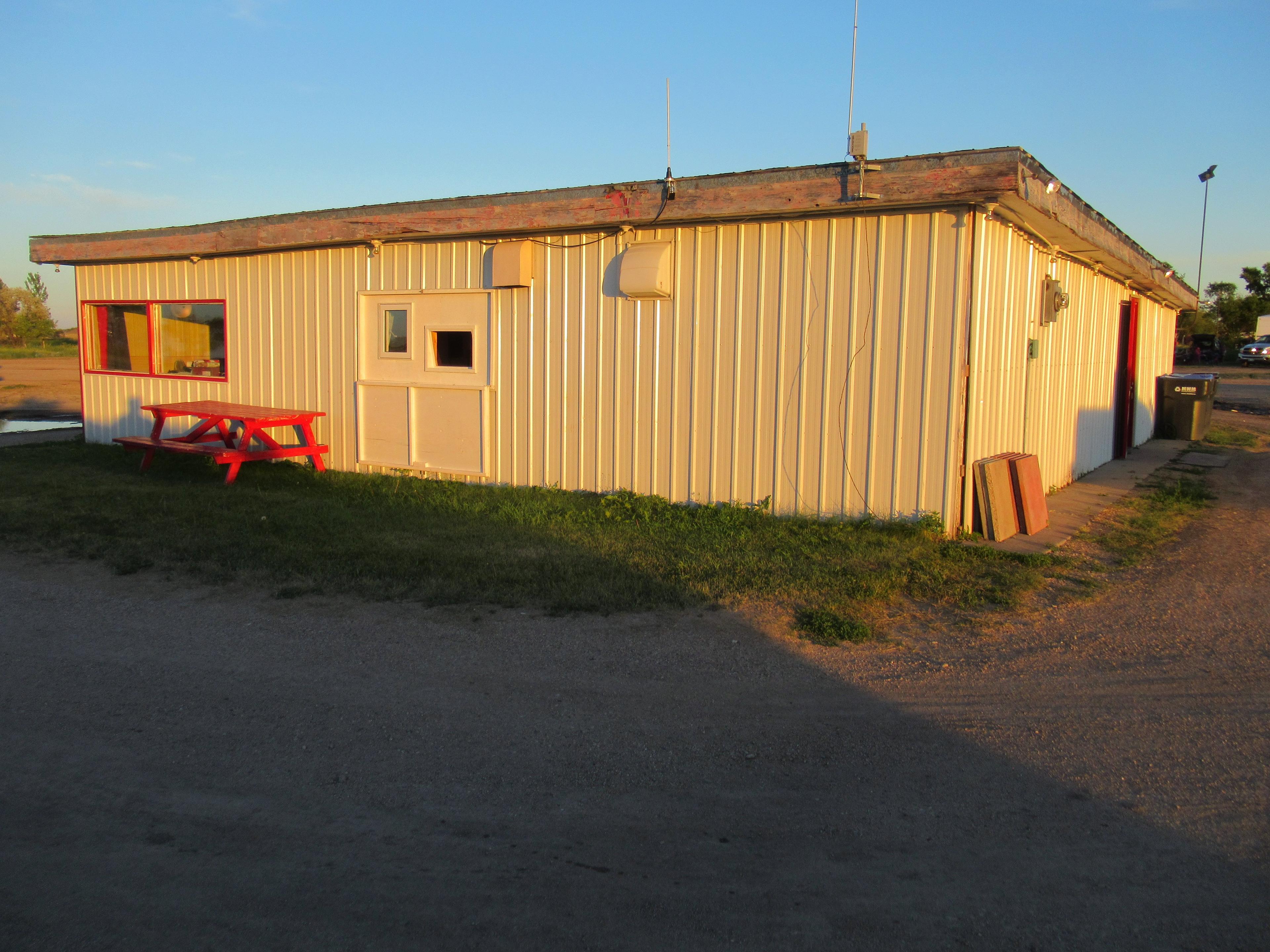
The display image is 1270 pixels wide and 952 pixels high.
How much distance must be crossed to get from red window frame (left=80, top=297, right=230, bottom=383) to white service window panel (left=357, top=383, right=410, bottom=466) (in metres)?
2.59

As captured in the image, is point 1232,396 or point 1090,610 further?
point 1232,396

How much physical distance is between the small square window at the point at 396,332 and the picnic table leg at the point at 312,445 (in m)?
1.32

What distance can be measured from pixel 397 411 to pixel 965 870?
883 centimetres

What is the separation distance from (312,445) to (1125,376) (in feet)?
40.0

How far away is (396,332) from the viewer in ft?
35.2

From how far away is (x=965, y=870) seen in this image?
302 centimetres

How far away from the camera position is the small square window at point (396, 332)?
10586 millimetres

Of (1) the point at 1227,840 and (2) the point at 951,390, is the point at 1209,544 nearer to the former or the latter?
(2) the point at 951,390

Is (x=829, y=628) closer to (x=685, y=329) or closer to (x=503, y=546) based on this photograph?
(x=503, y=546)

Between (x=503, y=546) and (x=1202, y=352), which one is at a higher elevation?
(x=1202, y=352)

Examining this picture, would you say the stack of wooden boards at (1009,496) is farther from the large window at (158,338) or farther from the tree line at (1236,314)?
the tree line at (1236,314)

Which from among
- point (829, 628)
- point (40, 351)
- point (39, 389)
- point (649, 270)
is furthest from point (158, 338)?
point (40, 351)

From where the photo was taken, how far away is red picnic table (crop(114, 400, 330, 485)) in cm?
1031

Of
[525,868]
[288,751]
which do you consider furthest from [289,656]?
[525,868]
